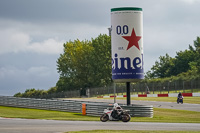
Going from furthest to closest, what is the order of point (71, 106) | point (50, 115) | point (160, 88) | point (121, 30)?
point (160, 88)
point (71, 106)
point (50, 115)
point (121, 30)

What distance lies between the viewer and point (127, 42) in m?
32.2

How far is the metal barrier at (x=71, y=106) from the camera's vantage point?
108 feet

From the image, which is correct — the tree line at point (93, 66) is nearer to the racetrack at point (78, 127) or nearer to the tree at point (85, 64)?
the tree at point (85, 64)

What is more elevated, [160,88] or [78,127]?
[160,88]

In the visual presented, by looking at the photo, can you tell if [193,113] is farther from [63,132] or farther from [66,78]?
[66,78]

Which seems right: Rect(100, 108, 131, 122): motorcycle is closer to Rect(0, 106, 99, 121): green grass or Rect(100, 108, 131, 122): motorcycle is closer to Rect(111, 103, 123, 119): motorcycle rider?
Rect(111, 103, 123, 119): motorcycle rider

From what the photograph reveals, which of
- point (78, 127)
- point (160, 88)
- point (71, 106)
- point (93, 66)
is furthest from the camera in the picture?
point (93, 66)

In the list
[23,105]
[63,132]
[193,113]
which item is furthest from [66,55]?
[63,132]

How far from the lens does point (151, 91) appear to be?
87.9 meters

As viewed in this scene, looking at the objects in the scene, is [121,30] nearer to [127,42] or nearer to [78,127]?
[127,42]

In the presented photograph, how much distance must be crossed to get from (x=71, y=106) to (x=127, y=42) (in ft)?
33.5

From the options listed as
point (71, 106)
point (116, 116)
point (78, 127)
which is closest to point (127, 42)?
point (116, 116)

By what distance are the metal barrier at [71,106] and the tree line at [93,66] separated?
61826 mm

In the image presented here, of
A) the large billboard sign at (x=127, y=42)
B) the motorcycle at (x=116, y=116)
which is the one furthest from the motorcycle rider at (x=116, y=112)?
the large billboard sign at (x=127, y=42)
